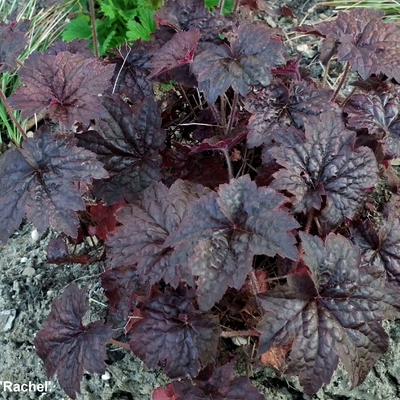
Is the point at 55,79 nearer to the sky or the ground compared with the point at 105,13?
nearer to the sky

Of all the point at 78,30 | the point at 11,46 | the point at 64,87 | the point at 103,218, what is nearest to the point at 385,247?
the point at 103,218

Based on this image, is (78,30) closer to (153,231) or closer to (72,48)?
(72,48)

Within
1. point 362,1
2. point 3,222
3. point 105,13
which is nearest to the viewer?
point 3,222

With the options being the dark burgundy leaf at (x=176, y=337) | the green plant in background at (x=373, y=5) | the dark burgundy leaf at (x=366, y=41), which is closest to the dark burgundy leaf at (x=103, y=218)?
the dark burgundy leaf at (x=176, y=337)

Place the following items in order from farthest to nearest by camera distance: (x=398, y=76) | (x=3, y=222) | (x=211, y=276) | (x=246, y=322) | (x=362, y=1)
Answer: (x=362, y=1)
(x=246, y=322)
(x=398, y=76)
(x=3, y=222)
(x=211, y=276)

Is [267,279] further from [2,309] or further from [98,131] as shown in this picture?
[2,309]

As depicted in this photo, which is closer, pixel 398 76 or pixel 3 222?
pixel 3 222

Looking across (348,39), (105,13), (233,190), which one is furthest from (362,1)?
(233,190)

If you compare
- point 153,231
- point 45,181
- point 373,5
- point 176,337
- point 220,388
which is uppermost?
point 45,181
